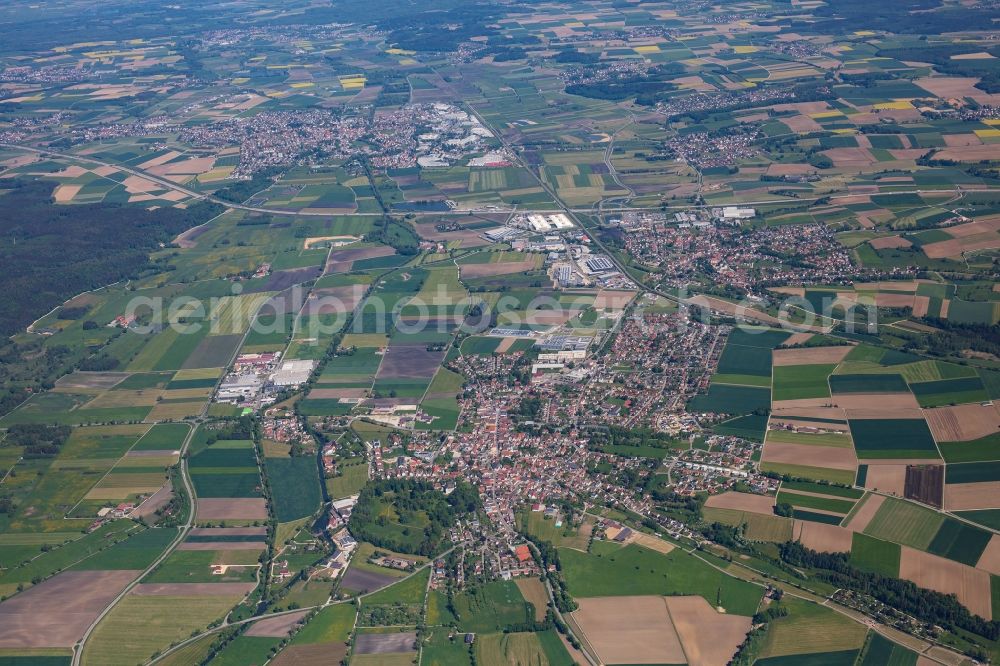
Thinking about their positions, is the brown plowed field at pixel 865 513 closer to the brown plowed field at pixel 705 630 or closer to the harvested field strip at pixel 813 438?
the harvested field strip at pixel 813 438

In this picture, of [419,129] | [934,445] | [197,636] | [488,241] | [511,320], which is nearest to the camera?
[197,636]

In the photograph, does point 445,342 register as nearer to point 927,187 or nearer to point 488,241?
point 488,241

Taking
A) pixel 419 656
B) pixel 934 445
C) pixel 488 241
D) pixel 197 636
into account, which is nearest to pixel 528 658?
pixel 419 656

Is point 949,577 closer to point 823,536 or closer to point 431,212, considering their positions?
point 823,536

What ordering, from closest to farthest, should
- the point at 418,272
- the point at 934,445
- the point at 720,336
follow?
the point at 934,445, the point at 720,336, the point at 418,272

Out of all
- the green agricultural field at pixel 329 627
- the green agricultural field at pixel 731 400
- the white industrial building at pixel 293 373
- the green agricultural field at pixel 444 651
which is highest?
the green agricultural field at pixel 731 400

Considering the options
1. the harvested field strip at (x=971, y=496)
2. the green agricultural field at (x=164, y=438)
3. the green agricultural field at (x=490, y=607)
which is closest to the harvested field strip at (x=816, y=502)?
the harvested field strip at (x=971, y=496)

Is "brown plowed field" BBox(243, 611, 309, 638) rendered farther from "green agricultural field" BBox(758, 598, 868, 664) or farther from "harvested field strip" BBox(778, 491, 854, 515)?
"harvested field strip" BBox(778, 491, 854, 515)
